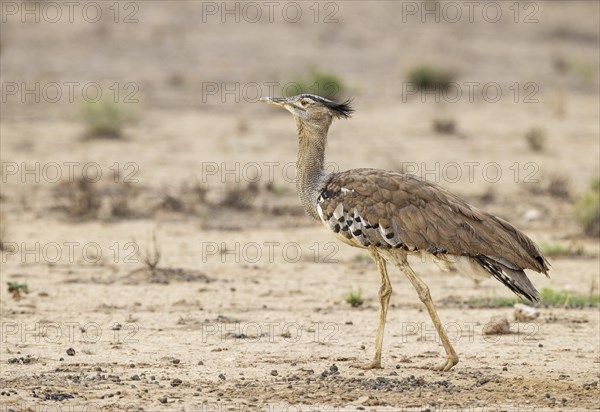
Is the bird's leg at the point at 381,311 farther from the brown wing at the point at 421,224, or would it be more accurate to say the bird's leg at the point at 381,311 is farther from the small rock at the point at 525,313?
the small rock at the point at 525,313

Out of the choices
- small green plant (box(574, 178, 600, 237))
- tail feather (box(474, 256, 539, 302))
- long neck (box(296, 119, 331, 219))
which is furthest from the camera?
small green plant (box(574, 178, 600, 237))

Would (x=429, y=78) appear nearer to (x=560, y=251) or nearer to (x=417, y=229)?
(x=560, y=251)

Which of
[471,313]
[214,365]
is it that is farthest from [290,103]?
[471,313]

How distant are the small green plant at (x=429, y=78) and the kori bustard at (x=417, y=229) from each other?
1758 cm

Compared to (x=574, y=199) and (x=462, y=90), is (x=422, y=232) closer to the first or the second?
(x=574, y=199)

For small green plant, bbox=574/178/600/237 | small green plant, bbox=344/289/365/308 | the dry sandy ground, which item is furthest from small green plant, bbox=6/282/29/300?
small green plant, bbox=574/178/600/237

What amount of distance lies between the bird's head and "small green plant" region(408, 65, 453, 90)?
17.3m

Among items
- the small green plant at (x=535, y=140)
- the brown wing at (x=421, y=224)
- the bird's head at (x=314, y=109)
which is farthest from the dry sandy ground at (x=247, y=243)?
the bird's head at (x=314, y=109)

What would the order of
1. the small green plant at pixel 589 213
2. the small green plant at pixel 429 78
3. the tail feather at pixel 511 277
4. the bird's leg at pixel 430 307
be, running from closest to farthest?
1. the tail feather at pixel 511 277
2. the bird's leg at pixel 430 307
3. the small green plant at pixel 589 213
4. the small green plant at pixel 429 78

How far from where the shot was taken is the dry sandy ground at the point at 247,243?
7.61 metres

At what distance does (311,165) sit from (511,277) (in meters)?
1.61

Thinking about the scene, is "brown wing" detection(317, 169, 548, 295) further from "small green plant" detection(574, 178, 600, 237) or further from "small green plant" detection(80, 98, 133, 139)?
"small green plant" detection(80, 98, 133, 139)

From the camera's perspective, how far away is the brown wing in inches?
296

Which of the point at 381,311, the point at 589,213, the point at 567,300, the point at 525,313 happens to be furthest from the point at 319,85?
the point at 381,311
